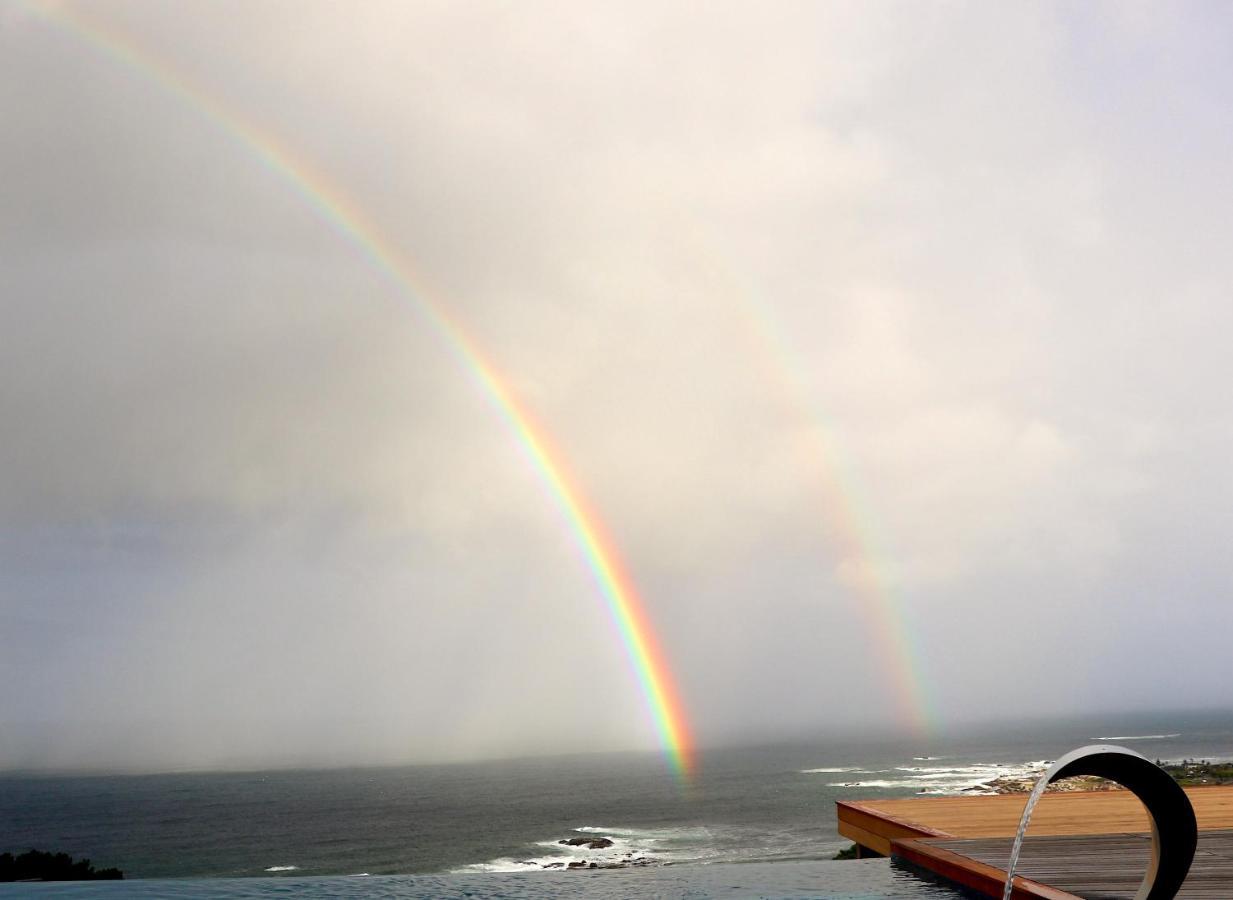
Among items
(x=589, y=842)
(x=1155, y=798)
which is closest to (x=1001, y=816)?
(x=1155, y=798)

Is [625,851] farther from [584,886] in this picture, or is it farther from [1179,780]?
[584,886]

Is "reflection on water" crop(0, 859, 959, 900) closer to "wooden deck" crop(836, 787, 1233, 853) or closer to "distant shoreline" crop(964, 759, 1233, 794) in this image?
"wooden deck" crop(836, 787, 1233, 853)

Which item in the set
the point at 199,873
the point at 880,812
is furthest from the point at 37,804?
the point at 880,812

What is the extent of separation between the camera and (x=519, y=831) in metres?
81.6

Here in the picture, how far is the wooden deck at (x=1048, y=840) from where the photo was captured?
8359mm

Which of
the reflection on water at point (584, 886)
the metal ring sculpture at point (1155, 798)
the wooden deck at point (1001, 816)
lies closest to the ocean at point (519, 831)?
the reflection on water at point (584, 886)

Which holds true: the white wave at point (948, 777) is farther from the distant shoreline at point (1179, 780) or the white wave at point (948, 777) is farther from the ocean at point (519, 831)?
the distant shoreline at point (1179, 780)

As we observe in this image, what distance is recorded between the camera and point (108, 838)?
9394 cm

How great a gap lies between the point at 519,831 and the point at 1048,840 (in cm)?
7695

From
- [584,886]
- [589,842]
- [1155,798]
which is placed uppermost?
[1155,798]

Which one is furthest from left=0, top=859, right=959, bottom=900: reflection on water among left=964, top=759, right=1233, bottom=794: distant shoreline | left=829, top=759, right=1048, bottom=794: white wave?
left=829, top=759, right=1048, bottom=794: white wave

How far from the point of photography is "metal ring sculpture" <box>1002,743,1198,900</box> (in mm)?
6059

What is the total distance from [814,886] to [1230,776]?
52.0m

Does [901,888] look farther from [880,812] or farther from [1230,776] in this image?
[1230,776]
